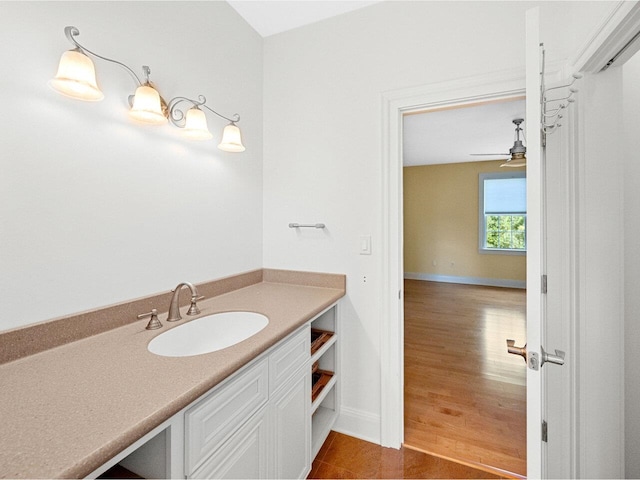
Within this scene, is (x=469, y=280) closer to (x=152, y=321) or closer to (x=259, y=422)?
(x=259, y=422)

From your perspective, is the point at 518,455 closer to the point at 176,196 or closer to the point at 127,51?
the point at 176,196

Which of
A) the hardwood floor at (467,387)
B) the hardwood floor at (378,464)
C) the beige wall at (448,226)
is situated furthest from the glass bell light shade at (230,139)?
the beige wall at (448,226)

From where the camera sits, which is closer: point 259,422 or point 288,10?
point 259,422

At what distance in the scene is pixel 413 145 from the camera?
4633mm

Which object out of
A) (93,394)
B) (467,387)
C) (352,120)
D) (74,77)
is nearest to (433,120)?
(352,120)

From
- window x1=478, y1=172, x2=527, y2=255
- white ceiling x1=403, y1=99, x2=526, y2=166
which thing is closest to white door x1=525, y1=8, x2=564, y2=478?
white ceiling x1=403, y1=99, x2=526, y2=166

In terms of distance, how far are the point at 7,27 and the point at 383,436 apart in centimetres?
243

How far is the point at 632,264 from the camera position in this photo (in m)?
1.12

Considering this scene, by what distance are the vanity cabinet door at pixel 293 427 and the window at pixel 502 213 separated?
5875 millimetres

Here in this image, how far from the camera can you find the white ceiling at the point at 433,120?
1.69 m

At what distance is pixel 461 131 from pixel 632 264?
333cm

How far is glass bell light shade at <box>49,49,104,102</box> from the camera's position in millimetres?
872

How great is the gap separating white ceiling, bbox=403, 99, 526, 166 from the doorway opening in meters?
0.01

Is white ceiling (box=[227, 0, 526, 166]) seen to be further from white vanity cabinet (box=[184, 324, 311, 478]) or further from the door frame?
white vanity cabinet (box=[184, 324, 311, 478])
